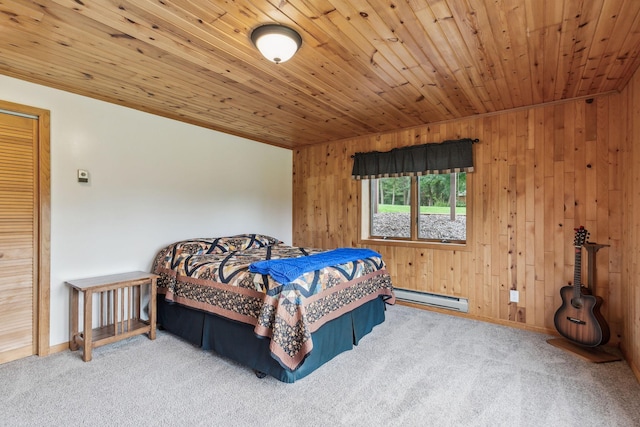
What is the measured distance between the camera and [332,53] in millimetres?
2145

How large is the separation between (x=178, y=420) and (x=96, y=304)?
5.67 feet

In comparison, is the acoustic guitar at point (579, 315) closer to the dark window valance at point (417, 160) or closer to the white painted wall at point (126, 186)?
the dark window valance at point (417, 160)

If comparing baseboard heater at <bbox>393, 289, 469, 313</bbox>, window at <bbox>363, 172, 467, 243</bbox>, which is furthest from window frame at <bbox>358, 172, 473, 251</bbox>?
baseboard heater at <bbox>393, 289, 469, 313</bbox>

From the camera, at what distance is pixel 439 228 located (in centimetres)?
388

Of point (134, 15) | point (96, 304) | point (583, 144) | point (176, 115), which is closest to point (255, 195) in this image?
point (176, 115)

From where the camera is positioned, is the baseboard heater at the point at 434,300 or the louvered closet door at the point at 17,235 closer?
the louvered closet door at the point at 17,235

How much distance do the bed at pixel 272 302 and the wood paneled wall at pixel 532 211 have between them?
3.40ft

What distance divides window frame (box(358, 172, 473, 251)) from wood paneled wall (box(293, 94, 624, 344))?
1.6 inches

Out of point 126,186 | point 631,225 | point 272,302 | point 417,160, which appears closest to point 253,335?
point 272,302

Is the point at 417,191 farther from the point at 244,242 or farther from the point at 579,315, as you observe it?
the point at 244,242

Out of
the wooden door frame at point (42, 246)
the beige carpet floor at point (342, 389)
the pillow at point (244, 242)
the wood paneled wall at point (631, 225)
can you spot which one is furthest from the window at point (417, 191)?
the wooden door frame at point (42, 246)

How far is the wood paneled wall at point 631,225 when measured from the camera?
2.29 m

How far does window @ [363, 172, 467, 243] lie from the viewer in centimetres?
373

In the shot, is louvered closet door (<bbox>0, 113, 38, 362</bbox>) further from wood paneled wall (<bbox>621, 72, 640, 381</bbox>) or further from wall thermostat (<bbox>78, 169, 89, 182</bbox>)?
wood paneled wall (<bbox>621, 72, 640, 381</bbox>)
